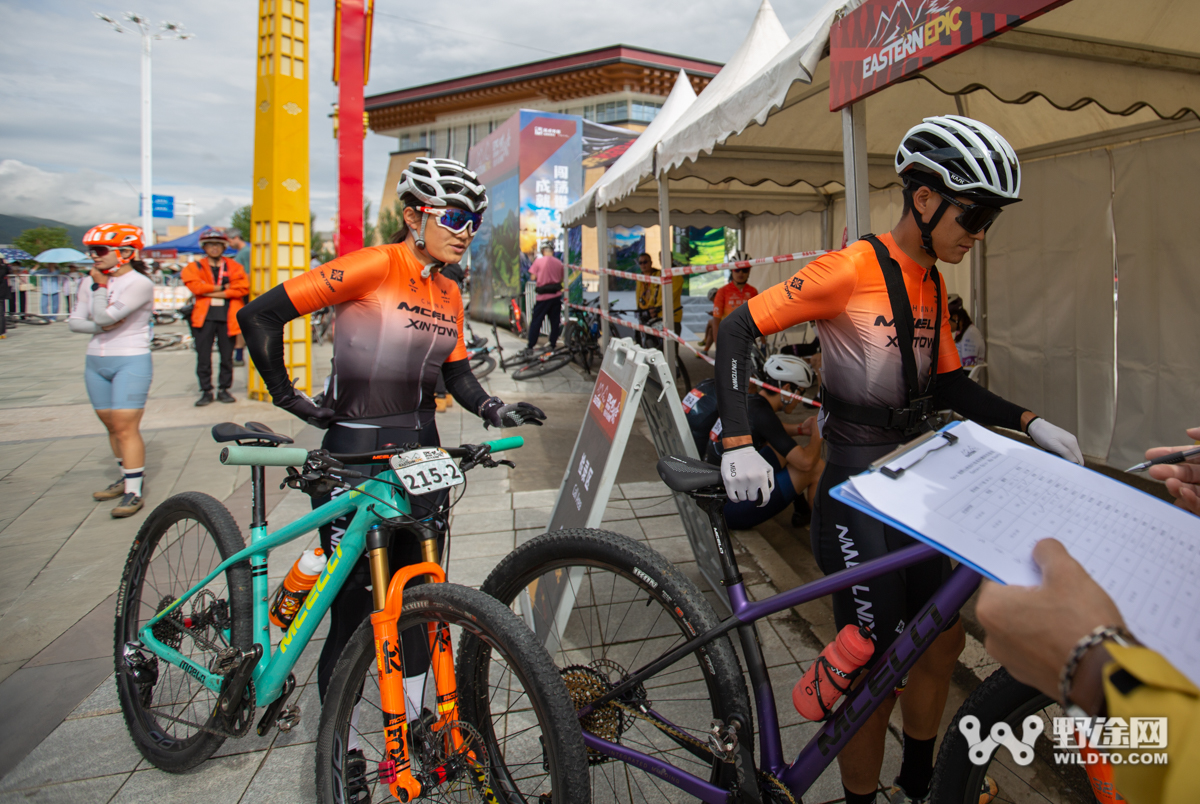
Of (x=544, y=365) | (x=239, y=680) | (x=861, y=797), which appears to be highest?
(x=544, y=365)

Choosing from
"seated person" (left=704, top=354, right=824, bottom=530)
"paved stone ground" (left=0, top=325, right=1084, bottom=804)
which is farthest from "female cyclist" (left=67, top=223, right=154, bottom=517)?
"seated person" (left=704, top=354, right=824, bottom=530)

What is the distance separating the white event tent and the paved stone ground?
7.22 feet

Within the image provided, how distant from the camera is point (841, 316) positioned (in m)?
1.97

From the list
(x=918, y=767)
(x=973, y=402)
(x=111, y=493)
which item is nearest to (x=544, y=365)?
(x=111, y=493)

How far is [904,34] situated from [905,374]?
1737 mm

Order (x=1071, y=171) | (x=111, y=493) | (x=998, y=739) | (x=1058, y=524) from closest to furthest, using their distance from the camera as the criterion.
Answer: (x=1058, y=524)
(x=998, y=739)
(x=111, y=493)
(x=1071, y=171)

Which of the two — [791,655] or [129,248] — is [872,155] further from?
[129,248]

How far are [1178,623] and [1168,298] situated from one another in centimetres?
603

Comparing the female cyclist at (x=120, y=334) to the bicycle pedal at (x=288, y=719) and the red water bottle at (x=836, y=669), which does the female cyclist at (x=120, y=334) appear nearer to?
the bicycle pedal at (x=288, y=719)

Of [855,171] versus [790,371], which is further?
[790,371]

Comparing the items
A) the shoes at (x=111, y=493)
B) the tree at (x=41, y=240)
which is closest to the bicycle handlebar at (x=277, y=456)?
the shoes at (x=111, y=493)

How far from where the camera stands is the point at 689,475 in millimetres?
1765

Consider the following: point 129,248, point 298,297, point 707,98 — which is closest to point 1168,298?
point 707,98

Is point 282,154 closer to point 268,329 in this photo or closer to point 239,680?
point 268,329
